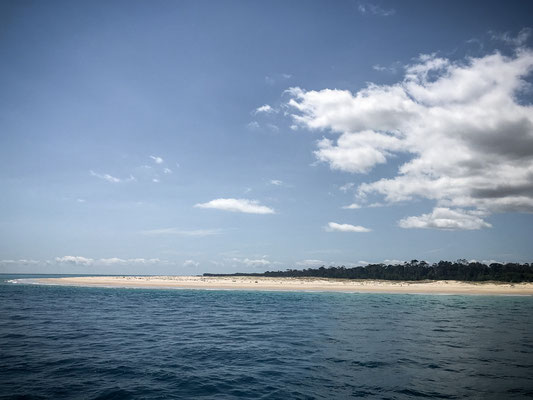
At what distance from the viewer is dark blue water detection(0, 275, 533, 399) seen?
43.6 ft

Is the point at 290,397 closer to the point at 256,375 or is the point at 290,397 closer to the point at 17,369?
the point at 256,375

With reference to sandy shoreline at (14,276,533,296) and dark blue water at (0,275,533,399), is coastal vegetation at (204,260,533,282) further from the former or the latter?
dark blue water at (0,275,533,399)

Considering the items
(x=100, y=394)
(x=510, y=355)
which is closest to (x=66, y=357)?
(x=100, y=394)

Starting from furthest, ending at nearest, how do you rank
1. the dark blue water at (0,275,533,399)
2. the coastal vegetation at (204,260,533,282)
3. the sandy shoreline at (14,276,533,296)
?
the coastal vegetation at (204,260,533,282) < the sandy shoreline at (14,276,533,296) < the dark blue water at (0,275,533,399)

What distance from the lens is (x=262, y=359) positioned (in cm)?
1830

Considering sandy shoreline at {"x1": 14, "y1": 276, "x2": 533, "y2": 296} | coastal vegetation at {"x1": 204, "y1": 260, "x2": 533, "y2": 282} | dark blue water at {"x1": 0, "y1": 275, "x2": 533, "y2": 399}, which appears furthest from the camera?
coastal vegetation at {"x1": 204, "y1": 260, "x2": 533, "y2": 282}

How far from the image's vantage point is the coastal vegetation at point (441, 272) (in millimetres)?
123944

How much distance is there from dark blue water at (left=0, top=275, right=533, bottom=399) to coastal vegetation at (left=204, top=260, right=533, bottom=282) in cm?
11656

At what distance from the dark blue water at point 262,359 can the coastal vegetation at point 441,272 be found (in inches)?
4589

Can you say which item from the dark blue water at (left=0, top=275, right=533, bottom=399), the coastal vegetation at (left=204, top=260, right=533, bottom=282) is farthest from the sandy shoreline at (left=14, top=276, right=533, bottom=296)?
the dark blue water at (left=0, top=275, right=533, bottom=399)

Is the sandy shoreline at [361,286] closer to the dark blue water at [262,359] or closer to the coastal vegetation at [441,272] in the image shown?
the coastal vegetation at [441,272]

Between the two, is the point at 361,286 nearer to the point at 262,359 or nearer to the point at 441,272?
the point at 441,272

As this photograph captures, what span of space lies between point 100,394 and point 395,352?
1701cm

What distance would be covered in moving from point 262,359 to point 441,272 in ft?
509
